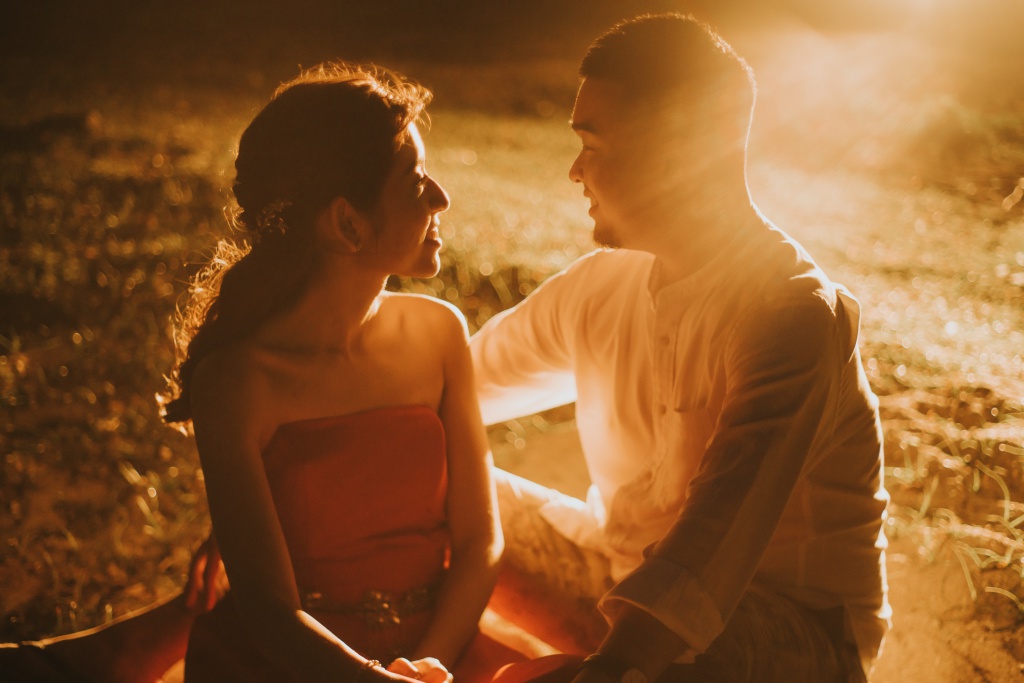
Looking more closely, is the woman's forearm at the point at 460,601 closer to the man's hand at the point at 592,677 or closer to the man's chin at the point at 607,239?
the man's hand at the point at 592,677

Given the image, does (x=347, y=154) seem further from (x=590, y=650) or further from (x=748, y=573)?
(x=590, y=650)

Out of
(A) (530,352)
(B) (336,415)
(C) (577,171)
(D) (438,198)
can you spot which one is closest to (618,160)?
(C) (577,171)

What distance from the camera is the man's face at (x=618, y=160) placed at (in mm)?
2512

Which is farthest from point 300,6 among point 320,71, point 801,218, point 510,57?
point 320,71

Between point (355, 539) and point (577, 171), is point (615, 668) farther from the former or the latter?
point (577, 171)

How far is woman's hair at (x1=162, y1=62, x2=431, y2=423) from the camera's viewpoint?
7.79 feet

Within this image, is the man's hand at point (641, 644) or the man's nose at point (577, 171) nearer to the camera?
the man's hand at point (641, 644)

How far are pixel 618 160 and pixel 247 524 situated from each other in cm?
146

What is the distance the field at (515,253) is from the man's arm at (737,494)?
1687 mm

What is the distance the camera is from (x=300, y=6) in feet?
77.0

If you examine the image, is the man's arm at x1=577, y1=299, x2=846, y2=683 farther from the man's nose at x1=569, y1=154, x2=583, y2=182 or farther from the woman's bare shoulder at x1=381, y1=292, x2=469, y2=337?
the woman's bare shoulder at x1=381, y1=292, x2=469, y2=337

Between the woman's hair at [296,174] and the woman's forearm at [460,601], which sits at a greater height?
the woman's hair at [296,174]

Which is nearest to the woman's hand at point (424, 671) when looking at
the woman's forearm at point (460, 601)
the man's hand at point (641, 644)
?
the woman's forearm at point (460, 601)

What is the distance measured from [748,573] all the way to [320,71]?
183 cm
